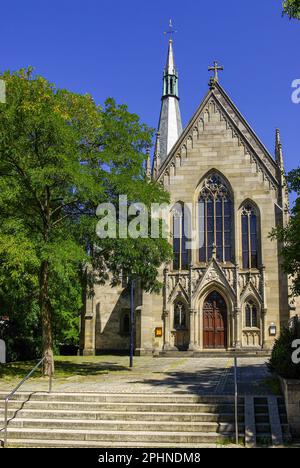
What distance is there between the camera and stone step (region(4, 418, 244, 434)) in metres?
11.4

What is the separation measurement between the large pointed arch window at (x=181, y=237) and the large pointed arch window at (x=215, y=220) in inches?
32.5

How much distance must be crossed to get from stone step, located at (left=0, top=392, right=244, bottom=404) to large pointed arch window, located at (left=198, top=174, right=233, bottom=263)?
19233 millimetres

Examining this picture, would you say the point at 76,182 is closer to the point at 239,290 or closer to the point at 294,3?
the point at 294,3

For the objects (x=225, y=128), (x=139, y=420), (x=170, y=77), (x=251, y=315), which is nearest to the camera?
(x=139, y=420)

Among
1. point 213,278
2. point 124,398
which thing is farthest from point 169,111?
point 124,398

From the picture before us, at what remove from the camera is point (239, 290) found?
31.0 meters

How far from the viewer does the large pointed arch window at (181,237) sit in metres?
32.2

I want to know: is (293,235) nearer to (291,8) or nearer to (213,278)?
(291,8)

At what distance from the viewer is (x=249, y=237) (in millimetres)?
31609

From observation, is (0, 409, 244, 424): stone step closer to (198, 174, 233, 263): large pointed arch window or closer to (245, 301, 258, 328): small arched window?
(245, 301, 258, 328): small arched window

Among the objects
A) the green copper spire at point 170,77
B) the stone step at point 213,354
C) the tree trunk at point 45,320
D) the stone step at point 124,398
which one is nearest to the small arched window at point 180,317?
the stone step at point 213,354

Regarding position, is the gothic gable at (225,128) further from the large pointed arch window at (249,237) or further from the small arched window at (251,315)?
the small arched window at (251,315)

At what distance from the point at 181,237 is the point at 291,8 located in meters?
20.5

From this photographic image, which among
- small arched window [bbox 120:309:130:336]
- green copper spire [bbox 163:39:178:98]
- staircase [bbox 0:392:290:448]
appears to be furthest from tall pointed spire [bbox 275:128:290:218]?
green copper spire [bbox 163:39:178:98]
